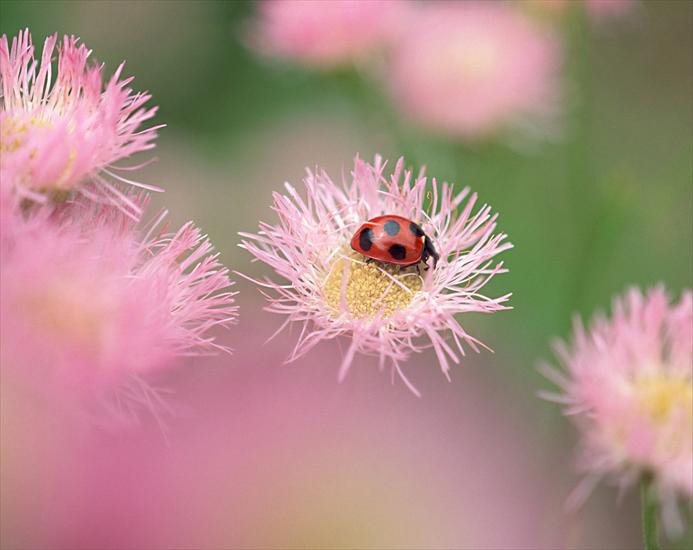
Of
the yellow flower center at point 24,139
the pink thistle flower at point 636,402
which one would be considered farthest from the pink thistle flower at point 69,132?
the pink thistle flower at point 636,402

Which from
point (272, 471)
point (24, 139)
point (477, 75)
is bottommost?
point (272, 471)

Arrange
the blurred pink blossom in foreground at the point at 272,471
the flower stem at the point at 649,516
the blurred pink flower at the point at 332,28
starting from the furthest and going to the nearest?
the blurred pink flower at the point at 332,28 → the flower stem at the point at 649,516 → the blurred pink blossom in foreground at the point at 272,471

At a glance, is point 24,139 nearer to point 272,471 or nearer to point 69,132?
point 69,132

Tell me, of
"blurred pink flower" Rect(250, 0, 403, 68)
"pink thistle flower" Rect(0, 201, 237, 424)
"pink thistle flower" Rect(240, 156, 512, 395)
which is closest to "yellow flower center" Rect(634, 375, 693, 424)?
"pink thistle flower" Rect(240, 156, 512, 395)

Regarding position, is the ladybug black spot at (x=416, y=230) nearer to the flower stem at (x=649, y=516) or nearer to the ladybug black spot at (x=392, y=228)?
the ladybug black spot at (x=392, y=228)

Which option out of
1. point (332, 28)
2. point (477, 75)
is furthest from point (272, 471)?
point (477, 75)

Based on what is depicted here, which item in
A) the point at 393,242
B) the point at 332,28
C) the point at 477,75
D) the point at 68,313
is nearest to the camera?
the point at 68,313

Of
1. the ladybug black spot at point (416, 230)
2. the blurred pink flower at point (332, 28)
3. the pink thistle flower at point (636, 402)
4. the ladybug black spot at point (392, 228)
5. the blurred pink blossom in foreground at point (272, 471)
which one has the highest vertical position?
the blurred pink flower at point (332, 28)

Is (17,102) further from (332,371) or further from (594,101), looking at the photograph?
(594,101)
